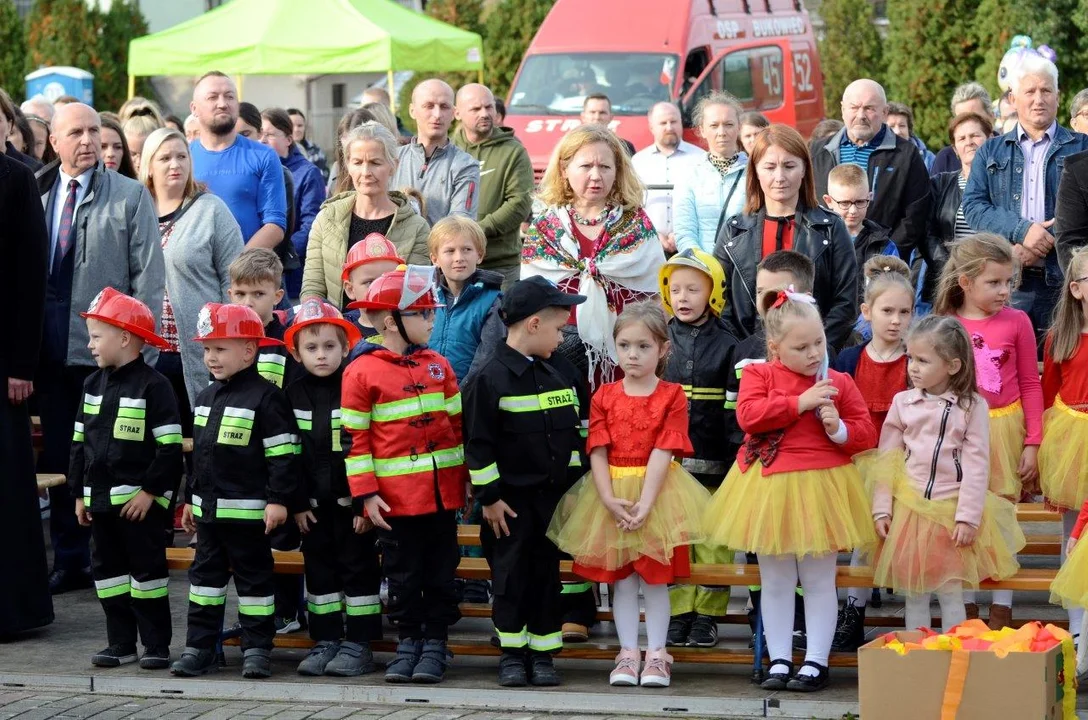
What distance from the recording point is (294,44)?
19828 millimetres

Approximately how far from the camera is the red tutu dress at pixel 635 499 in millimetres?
6027

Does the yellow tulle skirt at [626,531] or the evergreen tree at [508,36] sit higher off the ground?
the evergreen tree at [508,36]

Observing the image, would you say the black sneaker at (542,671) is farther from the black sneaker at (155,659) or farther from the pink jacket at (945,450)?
the black sneaker at (155,659)

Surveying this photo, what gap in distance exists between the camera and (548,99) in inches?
733

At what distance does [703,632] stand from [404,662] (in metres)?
1.26

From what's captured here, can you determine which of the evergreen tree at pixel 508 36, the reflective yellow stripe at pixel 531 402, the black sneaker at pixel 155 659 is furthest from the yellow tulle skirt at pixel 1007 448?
the evergreen tree at pixel 508 36

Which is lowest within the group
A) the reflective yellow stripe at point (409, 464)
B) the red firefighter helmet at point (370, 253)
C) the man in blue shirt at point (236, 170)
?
the reflective yellow stripe at point (409, 464)

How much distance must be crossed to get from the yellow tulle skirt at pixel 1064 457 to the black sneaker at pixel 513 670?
2220 millimetres

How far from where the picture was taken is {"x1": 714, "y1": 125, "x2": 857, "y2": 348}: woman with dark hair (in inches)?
269

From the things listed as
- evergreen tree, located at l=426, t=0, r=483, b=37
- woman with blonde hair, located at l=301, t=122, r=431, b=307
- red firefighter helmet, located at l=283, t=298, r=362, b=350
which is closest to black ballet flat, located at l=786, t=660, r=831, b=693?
red firefighter helmet, located at l=283, t=298, r=362, b=350

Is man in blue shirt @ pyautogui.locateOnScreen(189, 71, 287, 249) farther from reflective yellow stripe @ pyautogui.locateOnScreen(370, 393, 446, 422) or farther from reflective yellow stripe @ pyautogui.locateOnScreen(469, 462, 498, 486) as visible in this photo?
reflective yellow stripe @ pyautogui.locateOnScreen(469, 462, 498, 486)

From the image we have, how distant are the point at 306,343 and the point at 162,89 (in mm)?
25058

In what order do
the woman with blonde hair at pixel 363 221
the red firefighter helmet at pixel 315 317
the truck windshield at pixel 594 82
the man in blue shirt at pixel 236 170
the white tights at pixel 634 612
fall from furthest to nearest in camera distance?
the truck windshield at pixel 594 82, the man in blue shirt at pixel 236 170, the woman with blonde hair at pixel 363 221, the red firefighter helmet at pixel 315 317, the white tights at pixel 634 612

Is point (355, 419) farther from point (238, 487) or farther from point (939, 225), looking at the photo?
point (939, 225)
